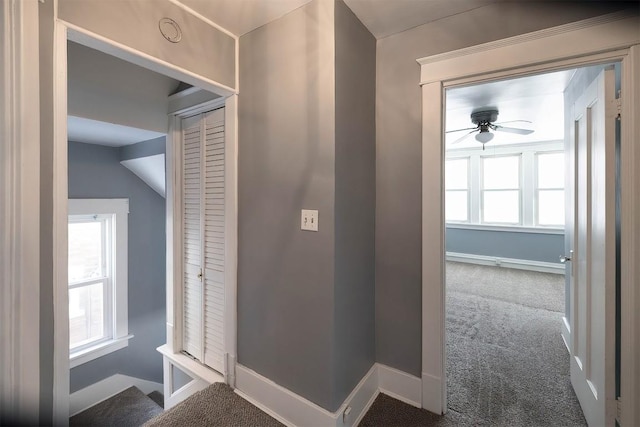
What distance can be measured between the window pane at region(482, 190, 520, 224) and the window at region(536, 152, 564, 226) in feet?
1.14

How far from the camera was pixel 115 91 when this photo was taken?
7.48 feet

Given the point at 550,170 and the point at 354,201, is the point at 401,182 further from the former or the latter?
the point at 550,170

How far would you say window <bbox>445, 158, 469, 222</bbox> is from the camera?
6.09m

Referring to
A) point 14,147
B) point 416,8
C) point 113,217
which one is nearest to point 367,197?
point 416,8

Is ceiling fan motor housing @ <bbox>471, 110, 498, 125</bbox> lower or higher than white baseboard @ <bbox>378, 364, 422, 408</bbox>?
higher

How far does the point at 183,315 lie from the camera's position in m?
2.43

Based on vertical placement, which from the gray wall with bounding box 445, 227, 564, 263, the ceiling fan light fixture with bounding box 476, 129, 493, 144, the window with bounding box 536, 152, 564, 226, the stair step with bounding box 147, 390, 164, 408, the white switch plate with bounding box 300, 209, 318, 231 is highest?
the ceiling fan light fixture with bounding box 476, 129, 493, 144

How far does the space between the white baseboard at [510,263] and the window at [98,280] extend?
5998 mm

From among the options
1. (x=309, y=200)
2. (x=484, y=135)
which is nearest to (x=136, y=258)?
(x=309, y=200)

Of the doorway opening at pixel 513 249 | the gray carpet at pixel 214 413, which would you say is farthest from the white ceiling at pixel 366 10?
the gray carpet at pixel 214 413

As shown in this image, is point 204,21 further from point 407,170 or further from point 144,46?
point 407,170

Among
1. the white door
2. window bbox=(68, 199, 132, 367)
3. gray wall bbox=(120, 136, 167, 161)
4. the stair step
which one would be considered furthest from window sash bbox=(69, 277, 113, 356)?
the white door

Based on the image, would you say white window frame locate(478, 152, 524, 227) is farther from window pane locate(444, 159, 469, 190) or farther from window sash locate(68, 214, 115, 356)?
window sash locate(68, 214, 115, 356)

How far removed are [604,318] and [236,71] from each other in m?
2.51
